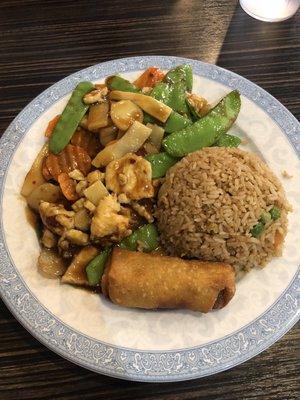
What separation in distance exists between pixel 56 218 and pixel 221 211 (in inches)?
29.4

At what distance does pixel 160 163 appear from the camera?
234 cm

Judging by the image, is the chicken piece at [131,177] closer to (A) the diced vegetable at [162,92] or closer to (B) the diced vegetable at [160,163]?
(B) the diced vegetable at [160,163]

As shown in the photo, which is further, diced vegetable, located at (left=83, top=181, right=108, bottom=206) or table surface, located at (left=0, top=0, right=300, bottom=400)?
table surface, located at (left=0, top=0, right=300, bottom=400)

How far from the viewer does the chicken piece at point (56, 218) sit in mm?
2123

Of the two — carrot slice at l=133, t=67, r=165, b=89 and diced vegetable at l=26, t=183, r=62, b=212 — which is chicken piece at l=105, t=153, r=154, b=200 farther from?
carrot slice at l=133, t=67, r=165, b=89

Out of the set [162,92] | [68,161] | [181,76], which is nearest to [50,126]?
[68,161]

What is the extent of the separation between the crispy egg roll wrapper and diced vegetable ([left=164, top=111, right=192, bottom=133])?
2.46 feet

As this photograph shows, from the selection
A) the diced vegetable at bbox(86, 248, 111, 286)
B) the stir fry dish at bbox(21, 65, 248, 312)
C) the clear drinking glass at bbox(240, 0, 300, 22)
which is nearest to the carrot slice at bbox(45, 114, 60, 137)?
the stir fry dish at bbox(21, 65, 248, 312)

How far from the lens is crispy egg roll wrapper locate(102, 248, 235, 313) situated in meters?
1.91

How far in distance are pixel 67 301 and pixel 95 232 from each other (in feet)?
1.05

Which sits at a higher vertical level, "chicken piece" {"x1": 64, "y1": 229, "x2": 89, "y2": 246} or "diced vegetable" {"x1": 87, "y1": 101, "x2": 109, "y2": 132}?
"diced vegetable" {"x1": 87, "y1": 101, "x2": 109, "y2": 132}

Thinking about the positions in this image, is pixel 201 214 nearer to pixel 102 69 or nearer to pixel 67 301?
pixel 67 301

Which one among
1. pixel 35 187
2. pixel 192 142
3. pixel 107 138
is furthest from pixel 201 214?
pixel 35 187

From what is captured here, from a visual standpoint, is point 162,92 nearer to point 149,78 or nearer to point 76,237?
point 149,78
